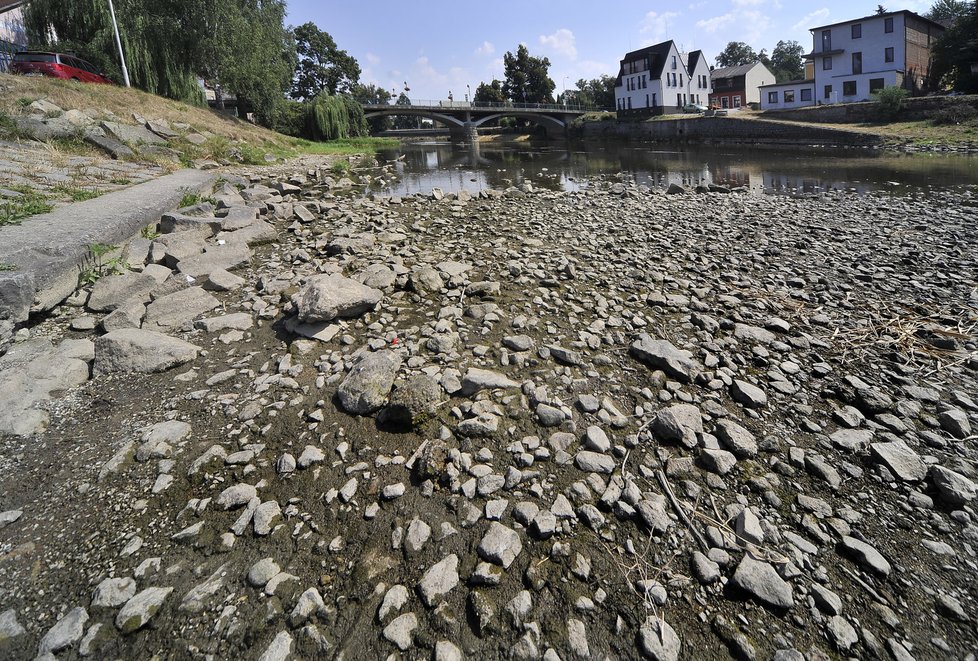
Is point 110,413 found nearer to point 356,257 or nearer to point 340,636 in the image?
point 340,636

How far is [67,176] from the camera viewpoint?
429 inches

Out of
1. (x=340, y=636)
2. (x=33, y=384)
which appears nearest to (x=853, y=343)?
(x=340, y=636)

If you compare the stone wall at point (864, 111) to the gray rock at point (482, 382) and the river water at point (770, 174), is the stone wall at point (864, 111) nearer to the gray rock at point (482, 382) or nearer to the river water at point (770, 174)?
the river water at point (770, 174)

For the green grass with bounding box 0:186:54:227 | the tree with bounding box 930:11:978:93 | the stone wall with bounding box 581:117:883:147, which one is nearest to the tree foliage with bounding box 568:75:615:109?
the stone wall with bounding box 581:117:883:147

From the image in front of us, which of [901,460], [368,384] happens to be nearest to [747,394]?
[901,460]

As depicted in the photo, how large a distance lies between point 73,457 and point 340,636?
2643mm

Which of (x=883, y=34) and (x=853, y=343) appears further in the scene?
(x=883, y=34)

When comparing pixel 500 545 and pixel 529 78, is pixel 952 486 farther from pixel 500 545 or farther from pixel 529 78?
pixel 529 78

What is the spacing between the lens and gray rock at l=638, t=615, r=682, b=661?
2324mm

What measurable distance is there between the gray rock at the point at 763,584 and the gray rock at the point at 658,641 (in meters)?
0.52

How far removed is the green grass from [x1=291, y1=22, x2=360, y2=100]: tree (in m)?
87.6

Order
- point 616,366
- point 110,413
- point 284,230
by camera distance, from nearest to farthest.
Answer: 1. point 110,413
2. point 616,366
3. point 284,230

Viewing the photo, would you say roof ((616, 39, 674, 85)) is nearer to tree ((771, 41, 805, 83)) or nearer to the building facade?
the building facade

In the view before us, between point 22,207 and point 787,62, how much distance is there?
446 ft
